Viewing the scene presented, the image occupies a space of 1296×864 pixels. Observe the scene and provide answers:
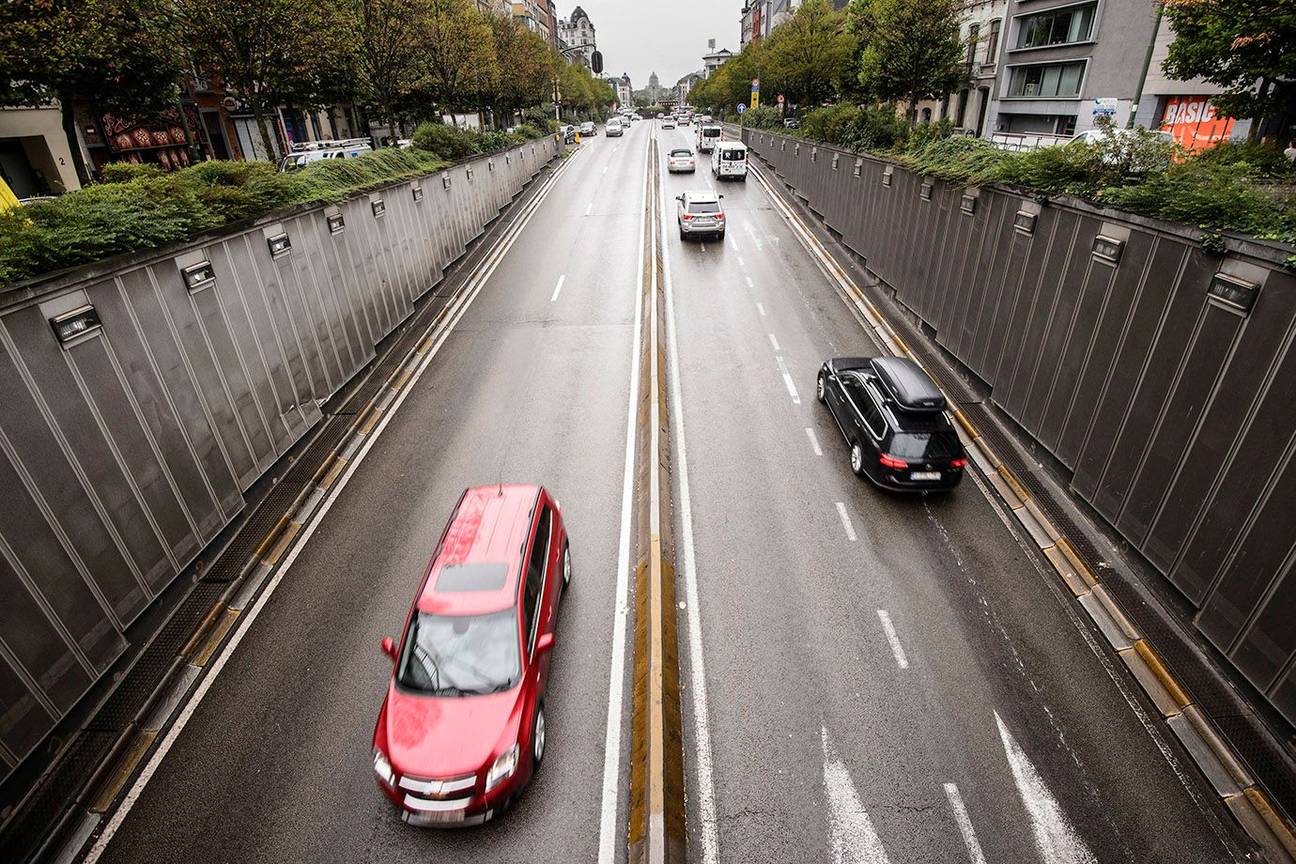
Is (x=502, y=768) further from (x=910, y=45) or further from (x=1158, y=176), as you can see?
(x=910, y=45)

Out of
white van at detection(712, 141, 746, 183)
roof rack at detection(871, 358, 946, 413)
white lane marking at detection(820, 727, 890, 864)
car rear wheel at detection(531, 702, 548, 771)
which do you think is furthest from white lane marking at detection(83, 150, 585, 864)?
white van at detection(712, 141, 746, 183)

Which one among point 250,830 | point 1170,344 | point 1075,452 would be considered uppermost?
point 1170,344

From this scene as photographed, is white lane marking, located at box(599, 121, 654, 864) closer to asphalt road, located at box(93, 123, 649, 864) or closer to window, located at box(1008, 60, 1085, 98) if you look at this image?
asphalt road, located at box(93, 123, 649, 864)

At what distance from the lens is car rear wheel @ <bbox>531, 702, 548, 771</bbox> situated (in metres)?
6.82

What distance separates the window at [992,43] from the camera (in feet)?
157

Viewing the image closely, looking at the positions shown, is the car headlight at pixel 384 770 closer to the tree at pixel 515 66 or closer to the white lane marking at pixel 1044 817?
the white lane marking at pixel 1044 817

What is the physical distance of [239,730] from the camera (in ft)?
24.9

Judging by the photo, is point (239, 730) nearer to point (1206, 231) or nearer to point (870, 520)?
point (870, 520)

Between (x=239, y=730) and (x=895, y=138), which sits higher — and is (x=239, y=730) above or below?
below

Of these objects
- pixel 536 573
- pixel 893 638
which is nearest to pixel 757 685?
pixel 893 638

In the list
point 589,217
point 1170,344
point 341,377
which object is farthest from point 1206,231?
point 589,217

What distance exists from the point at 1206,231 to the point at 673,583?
9.07m

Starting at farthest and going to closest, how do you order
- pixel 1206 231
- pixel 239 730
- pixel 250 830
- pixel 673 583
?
pixel 673 583
pixel 1206 231
pixel 239 730
pixel 250 830

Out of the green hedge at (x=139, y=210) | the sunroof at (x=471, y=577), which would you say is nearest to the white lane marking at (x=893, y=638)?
the sunroof at (x=471, y=577)
